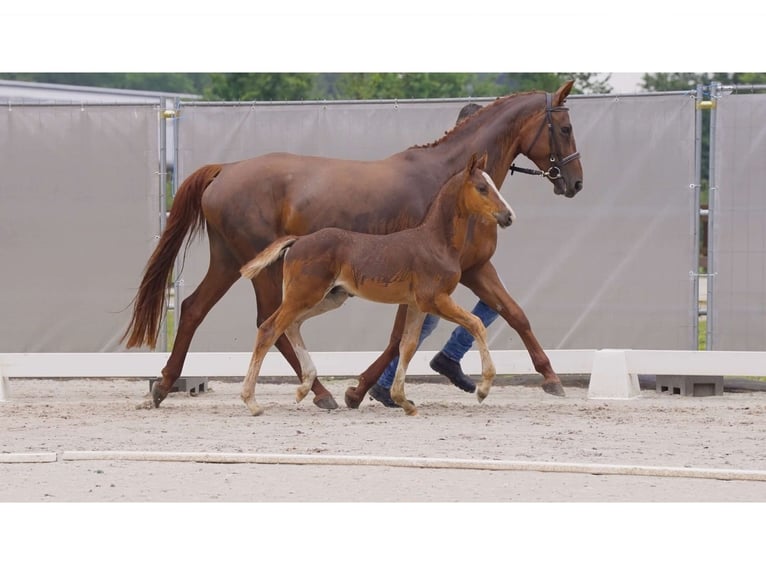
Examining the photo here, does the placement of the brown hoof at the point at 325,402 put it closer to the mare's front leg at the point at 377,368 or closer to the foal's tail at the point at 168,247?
the mare's front leg at the point at 377,368

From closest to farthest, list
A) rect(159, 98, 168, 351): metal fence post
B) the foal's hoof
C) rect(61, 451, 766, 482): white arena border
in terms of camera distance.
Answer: rect(61, 451, 766, 482): white arena border < the foal's hoof < rect(159, 98, 168, 351): metal fence post

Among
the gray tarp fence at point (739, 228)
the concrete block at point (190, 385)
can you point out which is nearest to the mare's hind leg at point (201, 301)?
the concrete block at point (190, 385)

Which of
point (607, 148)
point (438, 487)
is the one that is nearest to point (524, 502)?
point (438, 487)

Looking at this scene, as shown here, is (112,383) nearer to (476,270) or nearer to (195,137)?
(195,137)

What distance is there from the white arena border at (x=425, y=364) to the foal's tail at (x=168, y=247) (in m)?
1.18

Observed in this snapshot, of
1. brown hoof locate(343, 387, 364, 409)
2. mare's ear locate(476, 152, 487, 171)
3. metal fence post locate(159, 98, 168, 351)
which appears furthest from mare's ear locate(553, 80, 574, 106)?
metal fence post locate(159, 98, 168, 351)

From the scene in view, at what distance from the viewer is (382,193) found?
965 centimetres

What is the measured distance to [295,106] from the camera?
12.4 meters

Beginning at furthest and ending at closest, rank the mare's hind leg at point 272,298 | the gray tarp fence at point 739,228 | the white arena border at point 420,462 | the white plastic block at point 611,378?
the gray tarp fence at point 739,228, the white plastic block at point 611,378, the mare's hind leg at point 272,298, the white arena border at point 420,462

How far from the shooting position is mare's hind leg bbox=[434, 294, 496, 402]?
8.94 metres

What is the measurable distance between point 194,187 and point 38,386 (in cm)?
339

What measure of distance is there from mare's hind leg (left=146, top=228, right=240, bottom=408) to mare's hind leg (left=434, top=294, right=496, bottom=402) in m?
1.89

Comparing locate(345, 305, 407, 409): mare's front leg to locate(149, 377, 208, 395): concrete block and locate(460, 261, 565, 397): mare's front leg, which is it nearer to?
locate(460, 261, 565, 397): mare's front leg

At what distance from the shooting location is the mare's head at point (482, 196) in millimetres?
8914
